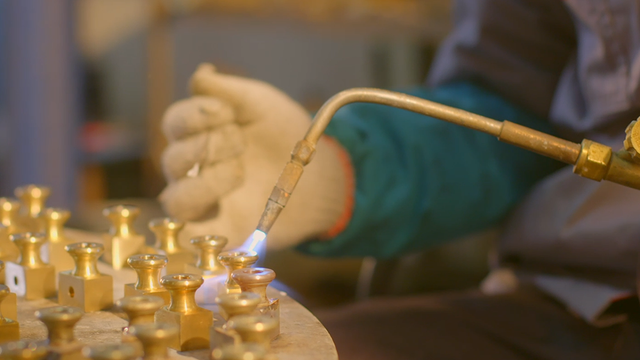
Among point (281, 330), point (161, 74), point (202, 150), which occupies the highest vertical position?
point (161, 74)

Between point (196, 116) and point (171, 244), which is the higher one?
point (196, 116)

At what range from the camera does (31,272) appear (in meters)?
0.43

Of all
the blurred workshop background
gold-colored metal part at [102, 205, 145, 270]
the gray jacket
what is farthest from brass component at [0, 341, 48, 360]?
the blurred workshop background

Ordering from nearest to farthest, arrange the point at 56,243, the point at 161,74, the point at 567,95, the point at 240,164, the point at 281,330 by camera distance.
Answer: the point at 281,330, the point at 56,243, the point at 240,164, the point at 567,95, the point at 161,74

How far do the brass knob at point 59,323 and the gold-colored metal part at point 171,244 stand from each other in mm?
146

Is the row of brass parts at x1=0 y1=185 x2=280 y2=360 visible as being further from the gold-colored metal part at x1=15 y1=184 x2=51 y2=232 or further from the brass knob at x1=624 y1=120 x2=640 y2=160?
the brass knob at x1=624 y1=120 x2=640 y2=160

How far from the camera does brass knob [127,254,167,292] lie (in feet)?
1.22

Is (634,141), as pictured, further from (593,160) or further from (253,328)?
(253,328)

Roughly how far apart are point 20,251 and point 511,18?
63 cm

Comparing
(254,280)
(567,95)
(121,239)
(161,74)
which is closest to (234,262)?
(254,280)

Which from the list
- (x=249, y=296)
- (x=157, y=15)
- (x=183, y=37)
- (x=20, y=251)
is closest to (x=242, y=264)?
(x=249, y=296)

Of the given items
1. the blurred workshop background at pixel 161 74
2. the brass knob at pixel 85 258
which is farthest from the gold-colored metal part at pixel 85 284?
the blurred workshop background at pixel 161 74

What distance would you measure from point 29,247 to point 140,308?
18cm

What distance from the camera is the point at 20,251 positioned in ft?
1.45
